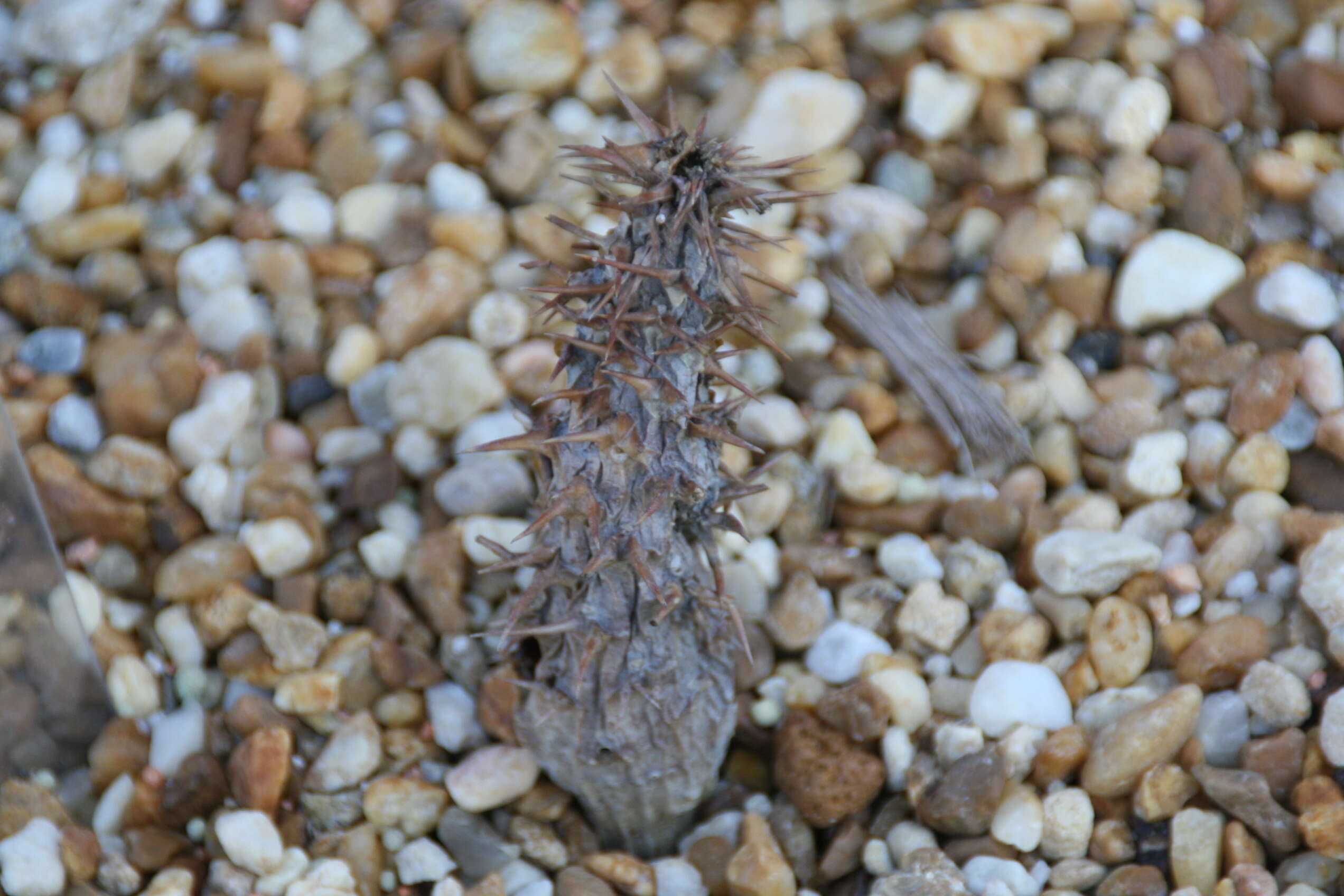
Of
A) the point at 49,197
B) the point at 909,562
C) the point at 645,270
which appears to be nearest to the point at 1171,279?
the point at 909,562

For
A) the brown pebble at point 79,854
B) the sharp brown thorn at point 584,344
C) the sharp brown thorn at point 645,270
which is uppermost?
Answer: the sharp brown thorn at point 645,270

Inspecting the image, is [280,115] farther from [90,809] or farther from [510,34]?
[90,809]

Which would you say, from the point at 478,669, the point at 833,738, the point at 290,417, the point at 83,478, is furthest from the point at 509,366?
the point at 833,738

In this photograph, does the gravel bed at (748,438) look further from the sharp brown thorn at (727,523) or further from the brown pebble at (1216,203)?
the sharp brown thorn at (727,523)

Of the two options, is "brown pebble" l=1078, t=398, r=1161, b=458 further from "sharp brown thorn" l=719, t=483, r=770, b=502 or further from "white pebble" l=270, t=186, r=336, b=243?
"white pebble" l=270, t=186, r=336, b=243

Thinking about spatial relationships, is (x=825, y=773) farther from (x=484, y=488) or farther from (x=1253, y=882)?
(x=484, y=488)

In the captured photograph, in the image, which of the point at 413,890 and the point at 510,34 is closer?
the point at 413,890

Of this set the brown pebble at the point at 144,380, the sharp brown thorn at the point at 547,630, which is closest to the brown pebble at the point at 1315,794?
the sharp brown thorn at the point at 547,630
